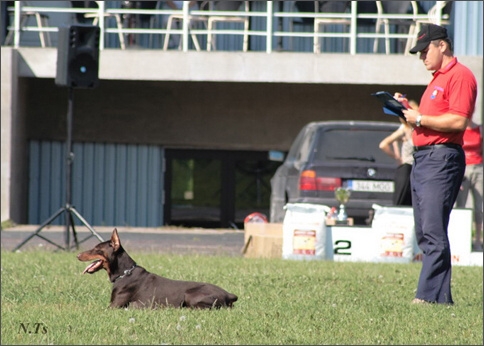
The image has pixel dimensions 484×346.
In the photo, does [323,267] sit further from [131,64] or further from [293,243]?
[131,64]

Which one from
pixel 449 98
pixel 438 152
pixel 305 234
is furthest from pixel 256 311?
pixel 305 234

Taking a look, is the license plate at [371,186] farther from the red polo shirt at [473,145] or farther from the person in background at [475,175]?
the red polo shirt at [473,145]

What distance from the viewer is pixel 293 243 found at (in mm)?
12219

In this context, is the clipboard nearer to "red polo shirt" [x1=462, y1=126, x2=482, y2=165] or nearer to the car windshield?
"red polo shirt" [x1=462, y1=126, x2=482, y2=165]

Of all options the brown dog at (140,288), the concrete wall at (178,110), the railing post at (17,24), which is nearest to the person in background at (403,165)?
the brown dog at (140,288)

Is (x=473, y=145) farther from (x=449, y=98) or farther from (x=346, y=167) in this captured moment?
(x=449, y=98)

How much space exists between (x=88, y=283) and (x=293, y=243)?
12.9 ft

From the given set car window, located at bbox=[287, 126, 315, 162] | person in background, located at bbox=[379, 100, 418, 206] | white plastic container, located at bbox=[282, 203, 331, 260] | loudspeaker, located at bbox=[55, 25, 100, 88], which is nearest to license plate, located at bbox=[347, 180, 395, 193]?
car window, located at bbox=[287, 126, 315, 162]

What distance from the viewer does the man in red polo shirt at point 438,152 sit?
7.48 metres

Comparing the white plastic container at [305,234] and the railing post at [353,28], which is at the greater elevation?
the railing post at [353,28]

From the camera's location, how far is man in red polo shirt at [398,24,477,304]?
7.48 meters

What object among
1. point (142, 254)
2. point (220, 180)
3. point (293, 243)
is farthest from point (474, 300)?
point (220, 180)

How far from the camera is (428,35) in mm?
7598

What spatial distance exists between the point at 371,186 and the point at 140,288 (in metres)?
7.73
